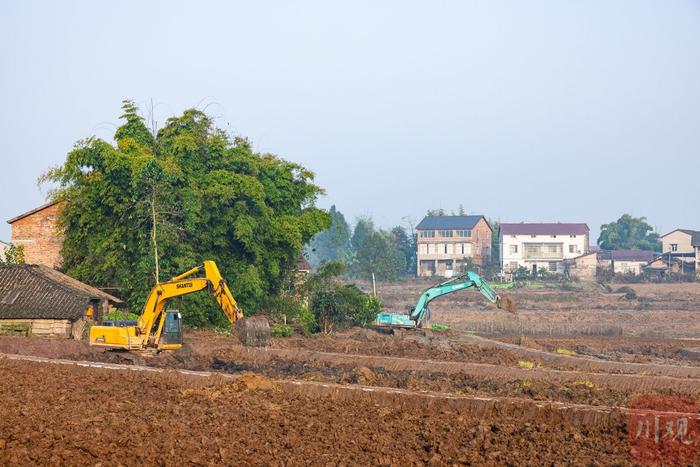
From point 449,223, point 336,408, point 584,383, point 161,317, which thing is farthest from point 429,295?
point 449,223

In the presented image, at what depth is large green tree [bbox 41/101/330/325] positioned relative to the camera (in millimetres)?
40719

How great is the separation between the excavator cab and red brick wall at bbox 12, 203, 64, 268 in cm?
1575

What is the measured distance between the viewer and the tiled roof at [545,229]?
103188 mm

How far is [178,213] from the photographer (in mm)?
41156

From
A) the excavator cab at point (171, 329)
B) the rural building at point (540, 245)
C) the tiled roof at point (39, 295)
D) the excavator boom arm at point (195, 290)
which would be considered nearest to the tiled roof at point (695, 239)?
the rural building at point (540, 245)

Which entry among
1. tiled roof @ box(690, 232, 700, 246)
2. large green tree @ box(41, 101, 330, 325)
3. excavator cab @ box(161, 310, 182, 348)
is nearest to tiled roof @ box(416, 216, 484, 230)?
tiled roof @ box(690, 232, 700, 246)

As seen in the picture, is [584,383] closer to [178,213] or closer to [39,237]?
[178,213]

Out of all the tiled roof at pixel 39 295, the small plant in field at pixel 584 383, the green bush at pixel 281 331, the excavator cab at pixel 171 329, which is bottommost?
the small plant in field at pixel 584 383

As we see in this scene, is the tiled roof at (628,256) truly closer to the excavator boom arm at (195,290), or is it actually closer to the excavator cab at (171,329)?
the excavator cab at (171,329)

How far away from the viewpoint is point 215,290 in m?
28.9

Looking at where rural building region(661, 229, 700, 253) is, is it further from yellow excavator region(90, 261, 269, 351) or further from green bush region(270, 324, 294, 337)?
yellow excavator region(90, 261, 269, 351)

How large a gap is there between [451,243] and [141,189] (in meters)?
67.8

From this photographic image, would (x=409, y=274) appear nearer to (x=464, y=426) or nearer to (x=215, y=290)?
(x=215, y=290)

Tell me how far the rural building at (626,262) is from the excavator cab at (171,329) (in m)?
72.6
